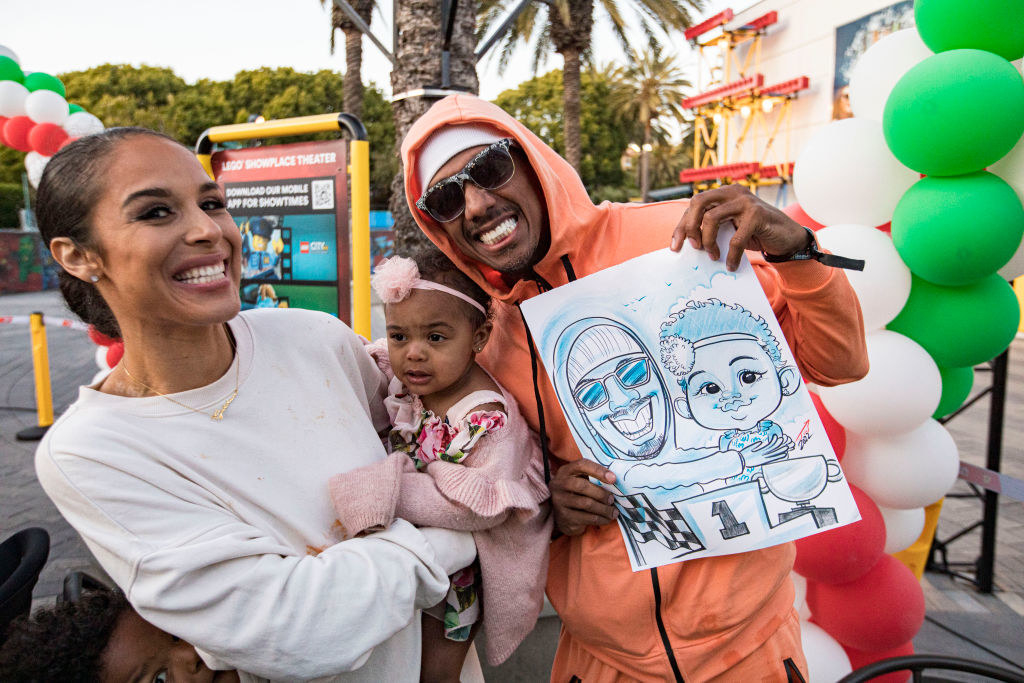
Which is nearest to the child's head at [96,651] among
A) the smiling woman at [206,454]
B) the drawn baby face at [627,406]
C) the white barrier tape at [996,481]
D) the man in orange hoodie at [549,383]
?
the smiling woman at [206,454]

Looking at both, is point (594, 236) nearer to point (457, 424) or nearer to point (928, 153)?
point (457, 424)

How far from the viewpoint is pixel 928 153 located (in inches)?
93.7

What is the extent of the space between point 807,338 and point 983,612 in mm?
3497

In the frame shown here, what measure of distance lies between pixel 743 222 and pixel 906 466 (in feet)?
6.26

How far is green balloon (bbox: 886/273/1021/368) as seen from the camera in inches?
102

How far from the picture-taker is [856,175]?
2.70 meters

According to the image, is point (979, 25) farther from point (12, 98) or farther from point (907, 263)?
point (12, 98)

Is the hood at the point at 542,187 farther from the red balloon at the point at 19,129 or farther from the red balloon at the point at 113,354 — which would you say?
the red balloon at the point at 19,129

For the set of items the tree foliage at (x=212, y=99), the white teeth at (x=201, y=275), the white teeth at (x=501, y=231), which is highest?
the tree foliage at (x=212, y=99)

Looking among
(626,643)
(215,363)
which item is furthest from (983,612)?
(215,363)

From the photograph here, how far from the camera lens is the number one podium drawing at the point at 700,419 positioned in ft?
5.08

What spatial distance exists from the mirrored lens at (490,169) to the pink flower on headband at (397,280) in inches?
15.4

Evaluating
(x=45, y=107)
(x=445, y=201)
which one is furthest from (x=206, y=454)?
(x=45, y=107)

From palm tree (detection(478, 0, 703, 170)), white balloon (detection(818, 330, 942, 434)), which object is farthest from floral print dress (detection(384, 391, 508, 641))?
palm tree (detection(478, 0, 703, 170))
